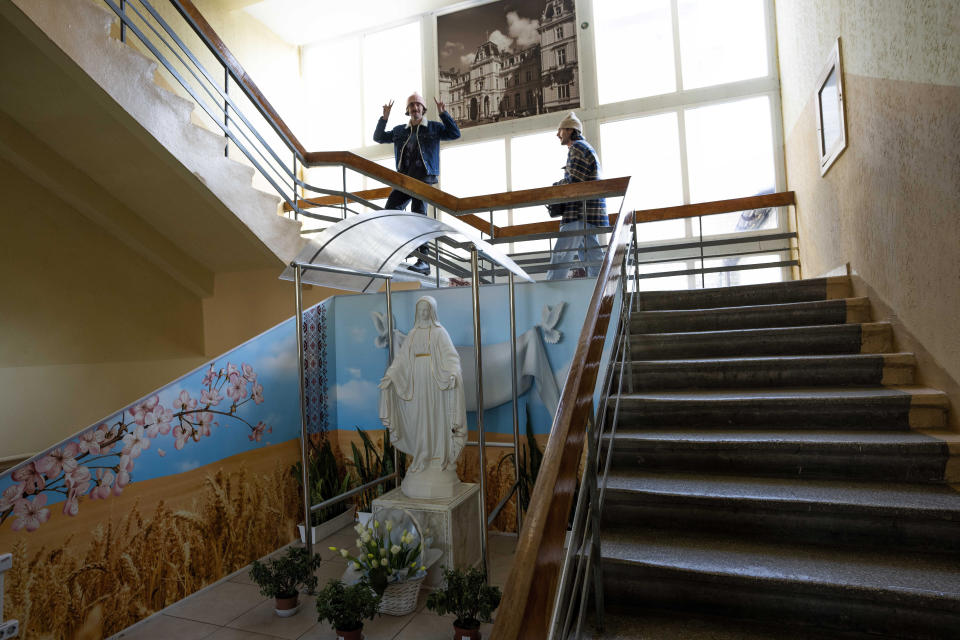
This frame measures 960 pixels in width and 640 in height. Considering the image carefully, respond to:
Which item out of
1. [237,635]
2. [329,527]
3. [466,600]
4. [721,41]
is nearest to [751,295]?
[466,600]

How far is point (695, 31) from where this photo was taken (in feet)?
23.3

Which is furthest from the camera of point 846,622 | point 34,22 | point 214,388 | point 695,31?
point 695,31

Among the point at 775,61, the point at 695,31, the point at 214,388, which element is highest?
the point at 695,31

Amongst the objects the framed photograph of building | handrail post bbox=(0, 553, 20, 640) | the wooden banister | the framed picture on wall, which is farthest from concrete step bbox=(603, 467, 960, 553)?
the framed photograph of building

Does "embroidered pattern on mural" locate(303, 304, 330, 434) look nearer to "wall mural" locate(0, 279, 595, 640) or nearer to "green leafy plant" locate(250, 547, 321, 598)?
"wall mural" locate(0, 279, 595, 640)

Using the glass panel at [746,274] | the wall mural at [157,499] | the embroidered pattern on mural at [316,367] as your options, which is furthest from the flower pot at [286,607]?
the glass panel at [746,274]

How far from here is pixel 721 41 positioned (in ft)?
22.9

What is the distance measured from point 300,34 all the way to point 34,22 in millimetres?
6464

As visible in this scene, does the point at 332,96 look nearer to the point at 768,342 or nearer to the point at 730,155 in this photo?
the point at 730,155

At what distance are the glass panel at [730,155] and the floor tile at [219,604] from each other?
19.4 ft

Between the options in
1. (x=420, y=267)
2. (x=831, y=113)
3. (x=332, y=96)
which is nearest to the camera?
(x=831, y=113)

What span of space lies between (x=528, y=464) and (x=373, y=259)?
1.87 metres

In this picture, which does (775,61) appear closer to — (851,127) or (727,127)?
(727,127)

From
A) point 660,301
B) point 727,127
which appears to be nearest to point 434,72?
point 727,127
